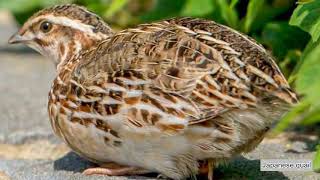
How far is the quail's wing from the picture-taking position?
4.10 m

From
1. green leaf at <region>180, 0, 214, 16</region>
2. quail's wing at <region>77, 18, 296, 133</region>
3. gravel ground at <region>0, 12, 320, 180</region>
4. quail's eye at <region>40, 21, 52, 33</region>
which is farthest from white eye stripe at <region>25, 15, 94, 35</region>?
green leaf at <region>180, 0, 214, 16</region>

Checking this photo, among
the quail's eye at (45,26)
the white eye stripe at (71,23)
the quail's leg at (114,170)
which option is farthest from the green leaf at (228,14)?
the quail's leg at (114,170)

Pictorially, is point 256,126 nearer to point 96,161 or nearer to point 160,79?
point 160,79

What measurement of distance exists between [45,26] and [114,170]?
1026 mm

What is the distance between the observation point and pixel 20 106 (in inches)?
256

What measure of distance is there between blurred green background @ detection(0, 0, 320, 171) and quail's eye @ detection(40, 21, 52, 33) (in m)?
0.52

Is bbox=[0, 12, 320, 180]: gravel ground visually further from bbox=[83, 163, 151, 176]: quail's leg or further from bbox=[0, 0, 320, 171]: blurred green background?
bbox=[0, 0, 320, 171]: blurred green background

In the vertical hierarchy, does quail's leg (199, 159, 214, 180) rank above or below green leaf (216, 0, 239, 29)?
below

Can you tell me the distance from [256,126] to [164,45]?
1.92ft

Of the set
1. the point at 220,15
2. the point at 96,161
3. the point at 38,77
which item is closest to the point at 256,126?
the point at 96,161

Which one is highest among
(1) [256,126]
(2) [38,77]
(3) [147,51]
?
(3) [147,51]

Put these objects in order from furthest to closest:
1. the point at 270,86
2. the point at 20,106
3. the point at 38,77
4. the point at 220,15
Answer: the point at 38,77, the point at 20,106, the point at 220,15, the point at 270,86

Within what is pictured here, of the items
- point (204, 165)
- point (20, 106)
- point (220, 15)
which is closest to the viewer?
point (204, 165)

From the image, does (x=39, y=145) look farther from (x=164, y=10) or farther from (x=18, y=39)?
(x=164, y=10)
